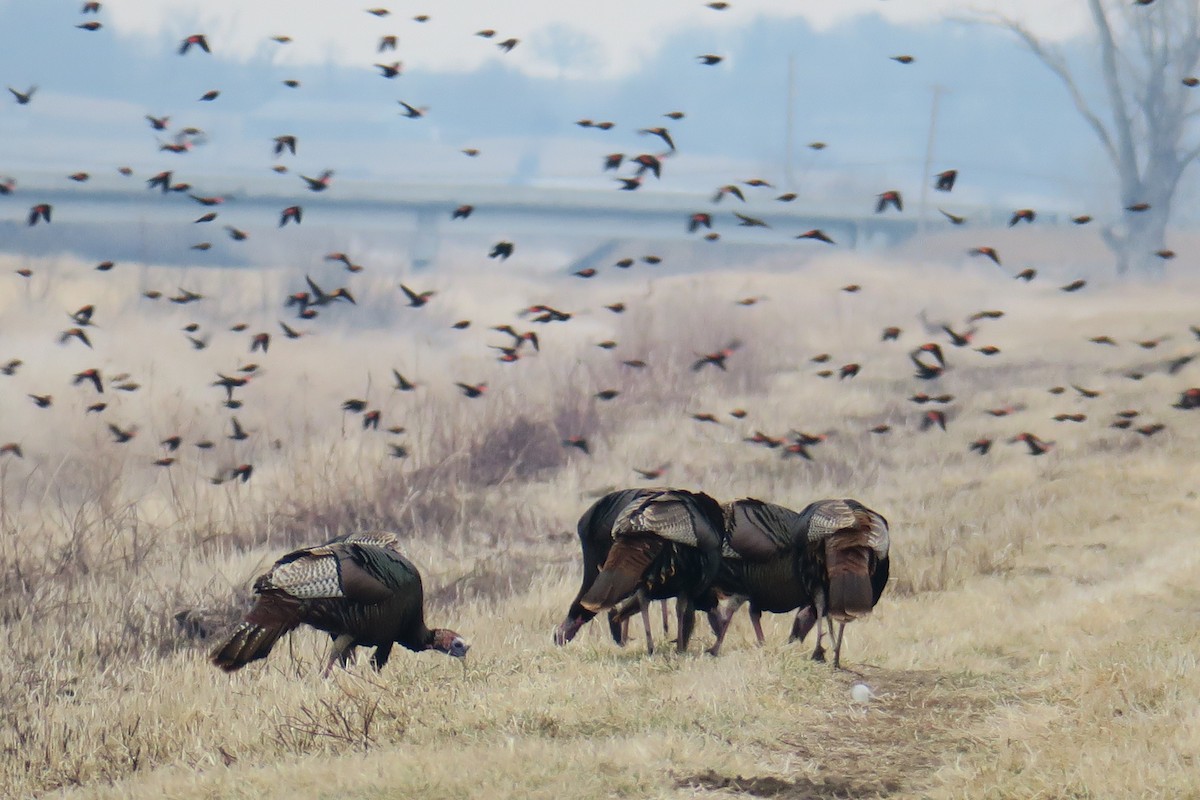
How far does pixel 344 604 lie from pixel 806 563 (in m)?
2.63

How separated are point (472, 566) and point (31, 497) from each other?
293 inches

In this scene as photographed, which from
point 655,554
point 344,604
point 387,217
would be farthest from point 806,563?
point 387,217

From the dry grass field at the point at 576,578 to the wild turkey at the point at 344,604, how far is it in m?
0.23

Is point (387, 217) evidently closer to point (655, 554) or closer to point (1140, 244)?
point (1140, 244)

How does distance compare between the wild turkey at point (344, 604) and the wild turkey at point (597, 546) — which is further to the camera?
the wild turkey at point (597, 546)

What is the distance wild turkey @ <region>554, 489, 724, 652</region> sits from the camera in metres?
8.31

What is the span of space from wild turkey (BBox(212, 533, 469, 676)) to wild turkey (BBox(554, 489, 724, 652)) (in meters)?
0.93

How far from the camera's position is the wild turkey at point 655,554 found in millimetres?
8312

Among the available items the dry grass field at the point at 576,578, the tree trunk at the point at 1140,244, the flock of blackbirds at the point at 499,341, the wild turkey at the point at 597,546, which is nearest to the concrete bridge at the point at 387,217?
the flock of blackbirds at the point at 499,341

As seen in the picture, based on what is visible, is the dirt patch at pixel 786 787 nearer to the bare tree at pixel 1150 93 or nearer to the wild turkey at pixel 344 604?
the wild turkey at pixel 344 604

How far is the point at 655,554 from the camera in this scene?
8.38 metres

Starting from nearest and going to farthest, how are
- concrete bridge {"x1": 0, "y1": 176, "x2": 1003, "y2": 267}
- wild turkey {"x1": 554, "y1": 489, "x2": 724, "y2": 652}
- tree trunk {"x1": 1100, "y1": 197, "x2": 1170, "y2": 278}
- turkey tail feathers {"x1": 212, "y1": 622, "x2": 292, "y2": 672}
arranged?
turkey tail feathers {"x1": 212, "y1": 622, "x2": 292, "y2": 672} → wild turkey {"x1": 554, "y1": 489, "x2": 724, "y2": 652} → concrete bridge {"x1": 0, "y1": 176, "x2": 1003, "y2": 267} → tree trunk {"x1": 1100, "y1": 197, "x2": 1170, "y2": 278}

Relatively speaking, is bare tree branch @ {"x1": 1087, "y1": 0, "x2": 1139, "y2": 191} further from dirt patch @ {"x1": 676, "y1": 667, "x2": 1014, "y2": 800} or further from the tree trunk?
dirt patch @ {"x1": 676, "y1": 667, "x2": 1014, "y2": 800}

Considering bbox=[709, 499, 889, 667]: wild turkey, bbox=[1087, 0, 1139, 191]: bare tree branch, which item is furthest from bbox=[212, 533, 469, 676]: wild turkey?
bbox=[1087, 0, 1139, 191]: bare tree branch
